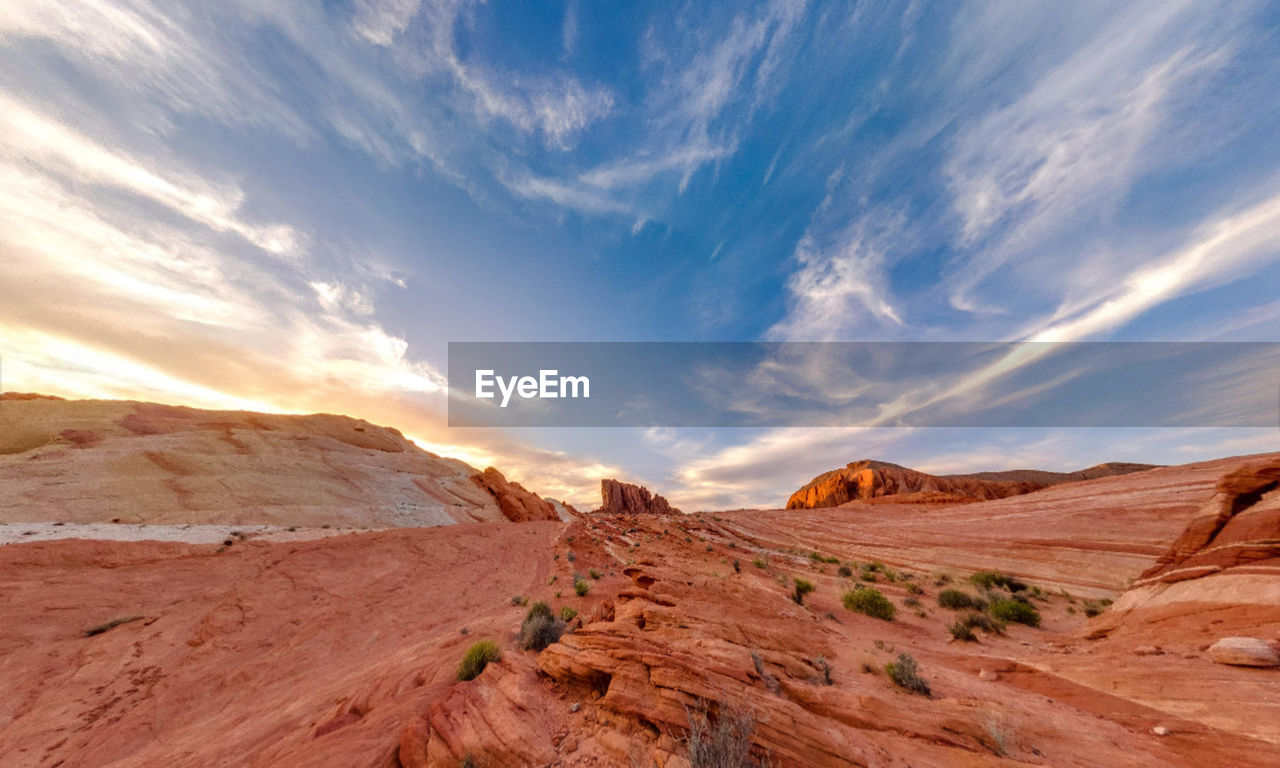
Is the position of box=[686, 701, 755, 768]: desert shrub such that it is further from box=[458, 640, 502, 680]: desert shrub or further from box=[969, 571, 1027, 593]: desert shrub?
box=[969, 571, 1027, 593]: desert shrub

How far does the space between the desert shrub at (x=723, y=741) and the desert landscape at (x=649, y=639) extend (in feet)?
0.13

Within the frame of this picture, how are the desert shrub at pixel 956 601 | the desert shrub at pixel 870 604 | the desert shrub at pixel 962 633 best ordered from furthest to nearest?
the desert shrub at pixel 956 601
the desert shrub at pixel 870 604
the desert shrub at pixel 962 633

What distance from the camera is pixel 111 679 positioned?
10.5 meters

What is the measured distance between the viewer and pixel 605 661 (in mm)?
6496

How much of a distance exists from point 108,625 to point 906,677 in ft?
72.5

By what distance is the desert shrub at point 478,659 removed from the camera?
24.2 ft

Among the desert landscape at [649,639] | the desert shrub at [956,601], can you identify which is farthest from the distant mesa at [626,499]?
the desert shrub at [956,601]

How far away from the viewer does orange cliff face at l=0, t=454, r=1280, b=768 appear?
18.3ft

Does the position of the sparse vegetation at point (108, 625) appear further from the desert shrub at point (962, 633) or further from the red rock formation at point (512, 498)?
the red rock formation at point (512, 498)

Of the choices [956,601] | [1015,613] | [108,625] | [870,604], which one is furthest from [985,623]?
[108,625]

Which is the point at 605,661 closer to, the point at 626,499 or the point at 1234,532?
the point at 1234,532

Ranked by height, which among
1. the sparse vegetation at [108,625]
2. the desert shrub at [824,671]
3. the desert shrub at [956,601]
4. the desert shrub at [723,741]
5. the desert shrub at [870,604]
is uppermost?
the desert shrub at [723,741]

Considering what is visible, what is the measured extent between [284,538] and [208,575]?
8.68 m

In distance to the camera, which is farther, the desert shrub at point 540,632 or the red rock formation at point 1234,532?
the red rock formation at point 1234,532
